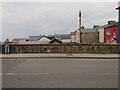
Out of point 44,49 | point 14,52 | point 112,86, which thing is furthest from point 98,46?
point 112,86

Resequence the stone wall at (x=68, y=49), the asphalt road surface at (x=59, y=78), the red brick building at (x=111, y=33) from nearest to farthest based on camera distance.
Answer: the asphalt road surface at (x=59, y=78) < the stone wall at (x=68, y=49) < the red brick building at (x=111, y=33)

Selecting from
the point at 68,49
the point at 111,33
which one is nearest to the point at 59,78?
the point at 68,49

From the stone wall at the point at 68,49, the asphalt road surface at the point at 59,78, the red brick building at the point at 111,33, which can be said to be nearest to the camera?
the asphalt road surface at the point at 59,78

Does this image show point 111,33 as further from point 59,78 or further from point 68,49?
point 59,78

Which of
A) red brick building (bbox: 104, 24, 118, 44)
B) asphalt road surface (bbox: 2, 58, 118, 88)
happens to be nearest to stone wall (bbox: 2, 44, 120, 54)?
asphalt road surface (bbox: 2, 58, 118, 88)

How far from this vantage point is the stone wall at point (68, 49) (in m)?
23.4

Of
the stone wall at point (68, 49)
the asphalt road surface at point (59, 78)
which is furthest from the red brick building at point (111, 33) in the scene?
the asphalt road surface at point (59, 78)

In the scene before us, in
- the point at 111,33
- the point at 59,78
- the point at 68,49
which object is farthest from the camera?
the point at 111,33

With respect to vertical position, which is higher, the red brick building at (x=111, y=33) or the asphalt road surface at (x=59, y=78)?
the red brick building at (x=111, y=33)

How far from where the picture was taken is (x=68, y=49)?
2383 cm

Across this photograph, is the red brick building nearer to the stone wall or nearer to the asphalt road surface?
the stone wall

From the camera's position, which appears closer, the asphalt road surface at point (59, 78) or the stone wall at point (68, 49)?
the asphalt road surface at point (59, 78)

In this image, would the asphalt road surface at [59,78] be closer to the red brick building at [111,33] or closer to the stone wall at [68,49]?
the stone wall at [68,49]

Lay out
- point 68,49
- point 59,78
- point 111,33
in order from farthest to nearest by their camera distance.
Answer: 1. point 111,33
2. point 68,49
3. point 59,78
